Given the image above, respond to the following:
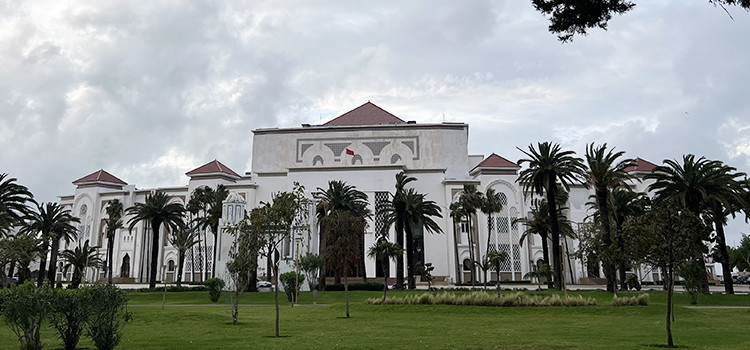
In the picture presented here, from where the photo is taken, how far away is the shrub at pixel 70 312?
1248 centimetres

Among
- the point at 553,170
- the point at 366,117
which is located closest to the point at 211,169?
the point at 366,117

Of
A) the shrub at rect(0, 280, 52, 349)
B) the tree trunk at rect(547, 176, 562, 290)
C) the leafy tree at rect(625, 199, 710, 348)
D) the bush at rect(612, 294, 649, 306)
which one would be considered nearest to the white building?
the tree trunk at rect(547, 176, 562, 290)

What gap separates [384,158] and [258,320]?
51961mm

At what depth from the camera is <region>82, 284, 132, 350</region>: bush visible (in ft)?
40.0

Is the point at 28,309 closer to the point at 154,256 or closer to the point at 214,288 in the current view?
the point at 214,288

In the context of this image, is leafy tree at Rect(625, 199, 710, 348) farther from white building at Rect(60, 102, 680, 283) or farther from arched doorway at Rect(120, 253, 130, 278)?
arched doorway at Rect(120, 253, 130, 278)

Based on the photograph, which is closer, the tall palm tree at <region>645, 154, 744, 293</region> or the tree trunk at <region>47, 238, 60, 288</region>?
the tall palm tree at <region>645, 154, 744, 293</region>

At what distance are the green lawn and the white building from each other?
32969 mm

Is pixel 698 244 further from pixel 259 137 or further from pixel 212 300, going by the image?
pixel 259 137

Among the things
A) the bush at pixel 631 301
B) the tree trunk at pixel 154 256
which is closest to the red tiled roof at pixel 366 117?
the tree trunk at pixel 154 256

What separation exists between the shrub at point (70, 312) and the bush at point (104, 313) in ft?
0.54

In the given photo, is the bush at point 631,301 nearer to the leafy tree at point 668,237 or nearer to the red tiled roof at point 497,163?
the leafy tree at point 668,237

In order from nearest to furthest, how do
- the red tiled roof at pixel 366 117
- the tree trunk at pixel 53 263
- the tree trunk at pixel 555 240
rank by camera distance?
1. the tree trunk at pixel 555 240
2. the tree trunk at pixel 53 263
3. the red tiled roof at pixel 366 117

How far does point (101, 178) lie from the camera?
7244 centimetres
